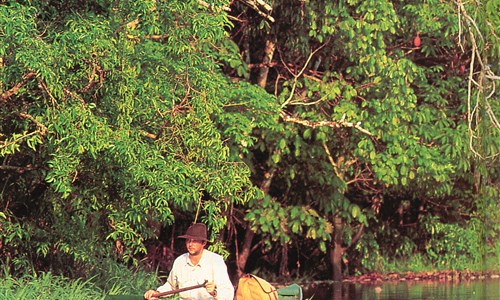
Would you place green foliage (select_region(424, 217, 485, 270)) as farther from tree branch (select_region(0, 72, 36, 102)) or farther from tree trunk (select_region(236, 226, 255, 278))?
tree branch (select_region(0, 72, 36, 102))

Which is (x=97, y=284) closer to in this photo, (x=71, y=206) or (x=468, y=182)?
(x=71, y=206)

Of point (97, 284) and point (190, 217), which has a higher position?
point (190, 217)

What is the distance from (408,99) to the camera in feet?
72.3

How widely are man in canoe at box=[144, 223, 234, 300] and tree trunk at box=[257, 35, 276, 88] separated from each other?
11.5 metres

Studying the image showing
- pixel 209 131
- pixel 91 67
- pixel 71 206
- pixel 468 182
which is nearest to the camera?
pixel 91 67

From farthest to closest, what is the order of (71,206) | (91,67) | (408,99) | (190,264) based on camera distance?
(408,99)
(71,206)
(91,67)
(190,264)

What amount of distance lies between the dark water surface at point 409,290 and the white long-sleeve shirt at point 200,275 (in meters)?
8.79

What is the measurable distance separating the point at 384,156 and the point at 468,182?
15.9 feet

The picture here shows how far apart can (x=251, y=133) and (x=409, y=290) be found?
4.02 metres

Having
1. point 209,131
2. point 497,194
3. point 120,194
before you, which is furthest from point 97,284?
point 497,194

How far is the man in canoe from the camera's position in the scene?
11891 millimetres

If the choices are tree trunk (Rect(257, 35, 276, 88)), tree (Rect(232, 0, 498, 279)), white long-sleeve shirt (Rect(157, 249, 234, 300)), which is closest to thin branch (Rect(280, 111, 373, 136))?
tree (Rect(232, 0, 498, 279))

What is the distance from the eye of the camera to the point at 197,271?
39.6ft

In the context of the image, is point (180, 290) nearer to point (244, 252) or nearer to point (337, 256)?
point (244, 252)
